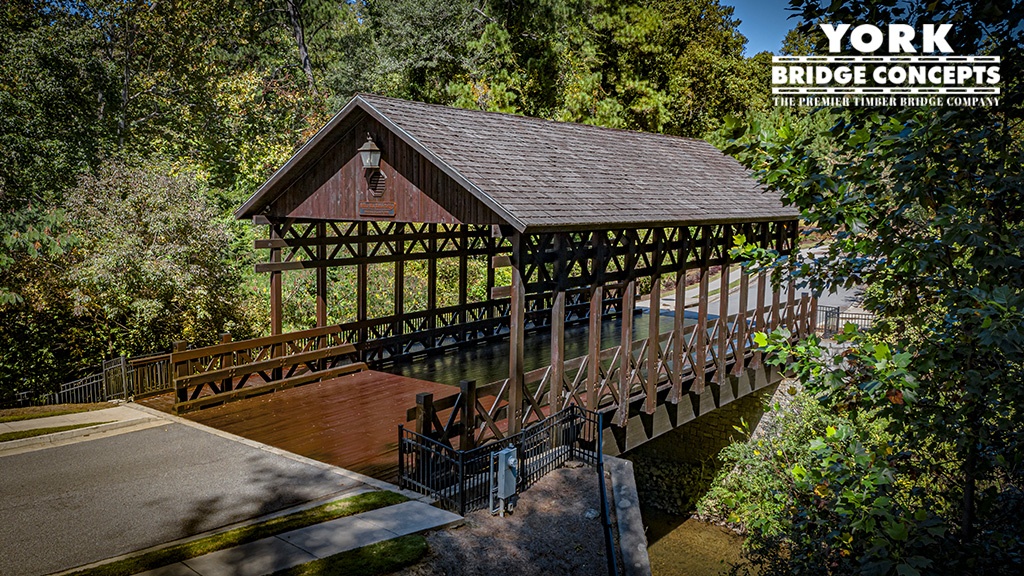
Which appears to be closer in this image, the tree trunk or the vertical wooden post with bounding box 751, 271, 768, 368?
the vertical wooden post with bounding box 751, 271, 768, 368

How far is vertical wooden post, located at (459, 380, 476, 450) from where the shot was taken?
33.7ft

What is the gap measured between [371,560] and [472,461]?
7.20 feet

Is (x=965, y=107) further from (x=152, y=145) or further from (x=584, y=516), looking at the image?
(x=152, y=145)

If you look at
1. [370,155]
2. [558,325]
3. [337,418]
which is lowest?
[337,418]

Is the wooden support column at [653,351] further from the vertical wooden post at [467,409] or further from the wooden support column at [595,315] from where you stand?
the vertical wooden post at [467,409]

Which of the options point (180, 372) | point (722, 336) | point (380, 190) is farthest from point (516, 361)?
point (180, 372)

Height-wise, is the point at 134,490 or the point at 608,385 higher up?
the point at 608,385

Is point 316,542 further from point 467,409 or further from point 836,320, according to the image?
point 836,320

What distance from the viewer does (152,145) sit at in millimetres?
27734

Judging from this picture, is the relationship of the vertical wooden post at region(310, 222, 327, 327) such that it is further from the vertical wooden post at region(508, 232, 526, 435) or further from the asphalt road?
the vertical wooden post at region(508, 232, 526, 435)

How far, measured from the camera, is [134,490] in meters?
9.90

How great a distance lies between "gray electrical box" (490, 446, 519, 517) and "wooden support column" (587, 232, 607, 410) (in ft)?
10.6

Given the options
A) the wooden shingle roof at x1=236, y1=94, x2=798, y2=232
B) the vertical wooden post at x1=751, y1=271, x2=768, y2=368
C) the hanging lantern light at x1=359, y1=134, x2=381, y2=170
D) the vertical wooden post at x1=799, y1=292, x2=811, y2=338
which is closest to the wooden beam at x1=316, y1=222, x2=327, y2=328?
the wooden shingle roof at x1=236, y1=94, x2=798, y2=232

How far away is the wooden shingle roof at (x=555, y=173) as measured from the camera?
10758 mm
